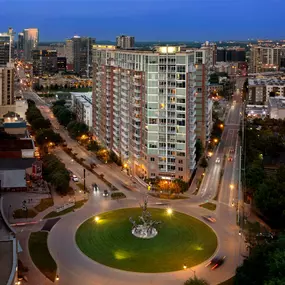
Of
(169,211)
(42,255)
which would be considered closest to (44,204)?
(42,255)

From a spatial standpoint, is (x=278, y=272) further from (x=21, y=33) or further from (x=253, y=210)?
(x=21, y=33)

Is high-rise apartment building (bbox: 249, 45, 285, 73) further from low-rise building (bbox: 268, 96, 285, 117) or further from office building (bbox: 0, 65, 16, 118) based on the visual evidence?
office building (bbox: 0, 65, 16, 118)

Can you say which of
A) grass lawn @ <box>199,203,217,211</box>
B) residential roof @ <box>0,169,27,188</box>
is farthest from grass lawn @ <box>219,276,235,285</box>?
residential roof @ <box>0,169,27,188</box>

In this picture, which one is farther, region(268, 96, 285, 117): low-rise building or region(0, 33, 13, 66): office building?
region(0, 33, 13, 66): office building

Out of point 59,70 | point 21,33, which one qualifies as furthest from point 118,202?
point 21,33

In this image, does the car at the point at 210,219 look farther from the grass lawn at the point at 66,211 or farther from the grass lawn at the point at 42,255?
the grass lawn at the point at 42,255

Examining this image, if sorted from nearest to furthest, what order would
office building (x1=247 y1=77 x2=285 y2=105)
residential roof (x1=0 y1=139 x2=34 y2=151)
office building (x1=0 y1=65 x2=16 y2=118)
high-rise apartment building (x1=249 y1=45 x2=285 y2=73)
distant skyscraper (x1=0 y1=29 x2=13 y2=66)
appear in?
residential roof (x1=0 y1=139 x2=34 y2=151), office building (x1=0 y1=65 x2=16 y2=118), office building (x1=247 y1=77 x2=285 y2=105), distant skyscraper (x1=0 y1=29 x2=13 y2=66), high-rise apartment building (x1=249 y1=45 x2=285 y2=73)
